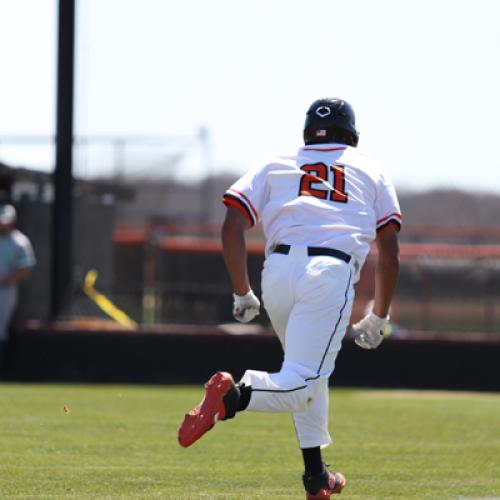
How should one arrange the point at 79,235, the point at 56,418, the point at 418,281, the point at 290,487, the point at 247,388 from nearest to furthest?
the point at 247,388
the point at 290,487
the point at 56,418
the point at 79,235
the point at 418,281

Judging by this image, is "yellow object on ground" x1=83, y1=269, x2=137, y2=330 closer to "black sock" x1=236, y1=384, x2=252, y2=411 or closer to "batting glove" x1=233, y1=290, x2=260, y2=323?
"batting glove" x1=233, y1=290, x2=260, y2=323

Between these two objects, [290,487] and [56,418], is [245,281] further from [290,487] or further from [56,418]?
[56,418]

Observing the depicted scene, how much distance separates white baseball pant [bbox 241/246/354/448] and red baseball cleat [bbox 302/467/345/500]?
0.37 m

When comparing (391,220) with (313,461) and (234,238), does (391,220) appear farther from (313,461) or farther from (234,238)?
(313,461)

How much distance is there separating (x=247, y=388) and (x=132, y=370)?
33.2 ft

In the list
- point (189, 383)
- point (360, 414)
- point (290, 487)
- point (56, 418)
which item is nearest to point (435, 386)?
point (189, 383)

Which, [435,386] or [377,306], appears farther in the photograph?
[435,386]

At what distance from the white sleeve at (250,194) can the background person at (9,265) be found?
9.81 m

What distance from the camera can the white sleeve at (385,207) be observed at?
20.9 ft

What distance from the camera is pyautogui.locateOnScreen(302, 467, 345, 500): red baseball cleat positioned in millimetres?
6285

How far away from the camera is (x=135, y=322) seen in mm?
20125

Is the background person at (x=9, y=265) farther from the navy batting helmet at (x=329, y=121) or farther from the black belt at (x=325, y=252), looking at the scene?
the black belt at (x=325, y=252)

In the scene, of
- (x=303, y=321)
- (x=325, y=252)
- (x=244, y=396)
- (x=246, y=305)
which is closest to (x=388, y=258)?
(x=325, y=252)

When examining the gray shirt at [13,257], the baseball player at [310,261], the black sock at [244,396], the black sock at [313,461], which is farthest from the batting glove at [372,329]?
the gray shirt at [13,257]
